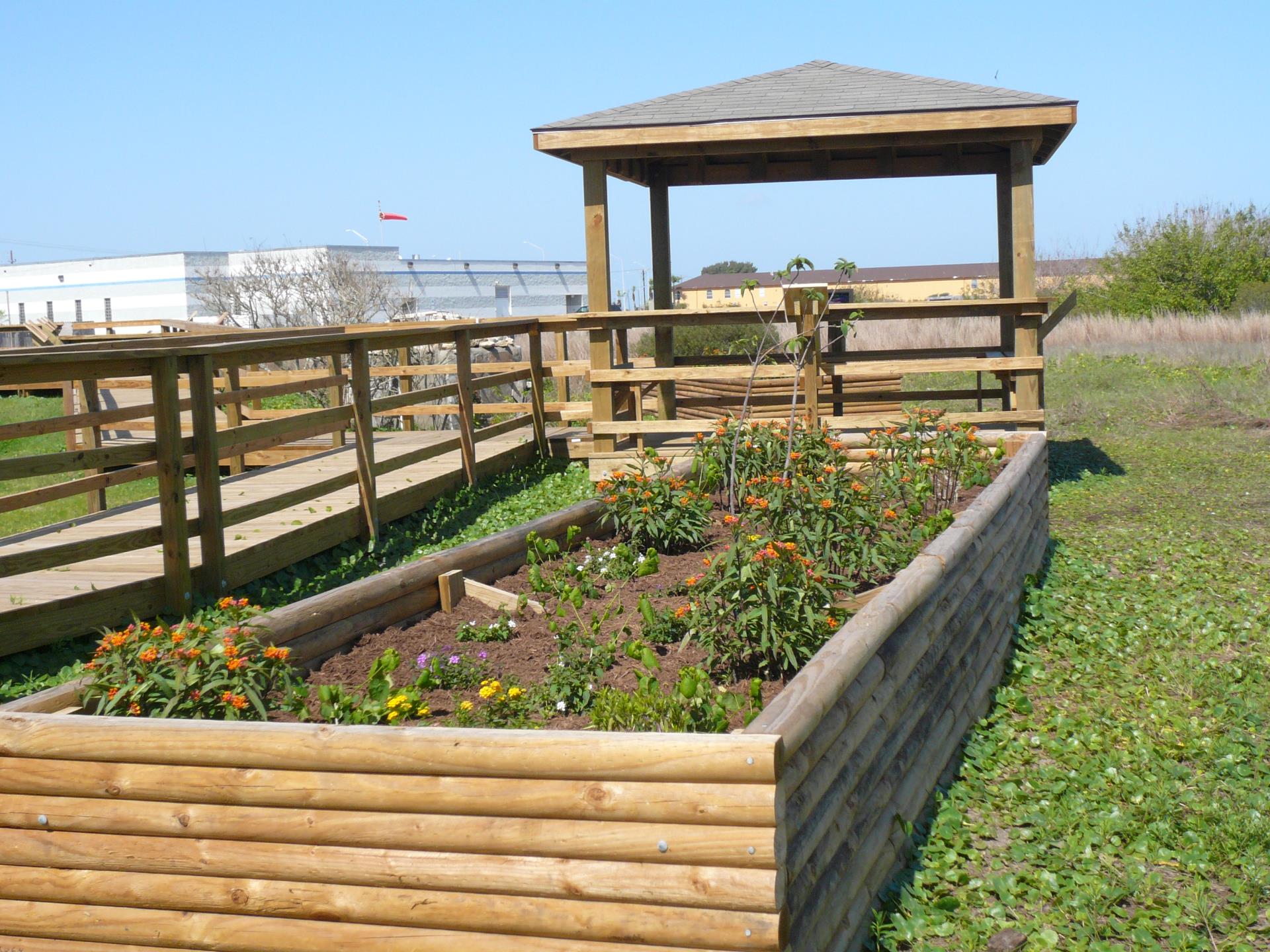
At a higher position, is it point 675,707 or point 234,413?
point 234,413

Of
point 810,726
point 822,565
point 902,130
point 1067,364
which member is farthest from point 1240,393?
point 810,726

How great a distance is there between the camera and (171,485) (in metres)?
5.45

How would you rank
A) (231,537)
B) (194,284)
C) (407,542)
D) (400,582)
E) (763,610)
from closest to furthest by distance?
(763,610), (400,582), (231,537), (407,542), (194,284)

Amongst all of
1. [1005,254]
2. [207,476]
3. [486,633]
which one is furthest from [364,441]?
[1005,254]

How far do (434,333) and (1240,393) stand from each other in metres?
13.2

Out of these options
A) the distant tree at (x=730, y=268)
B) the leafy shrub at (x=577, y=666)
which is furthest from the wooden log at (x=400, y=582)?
the distant tree at (x=730, y=268)

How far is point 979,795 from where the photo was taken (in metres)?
4.38

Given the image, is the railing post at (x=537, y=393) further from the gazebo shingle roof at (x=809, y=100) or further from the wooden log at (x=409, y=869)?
the wooden log at (x=409, y=869)

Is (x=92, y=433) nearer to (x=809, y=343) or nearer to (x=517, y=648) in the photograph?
(x=809, y=343)

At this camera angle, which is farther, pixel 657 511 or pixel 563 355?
pixel 563 355

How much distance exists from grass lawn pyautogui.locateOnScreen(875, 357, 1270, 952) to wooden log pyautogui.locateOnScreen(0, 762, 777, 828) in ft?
3.64

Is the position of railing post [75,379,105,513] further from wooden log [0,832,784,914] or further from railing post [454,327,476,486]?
wooden log [0,832,784,914]

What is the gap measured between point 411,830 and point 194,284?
56.1 meters

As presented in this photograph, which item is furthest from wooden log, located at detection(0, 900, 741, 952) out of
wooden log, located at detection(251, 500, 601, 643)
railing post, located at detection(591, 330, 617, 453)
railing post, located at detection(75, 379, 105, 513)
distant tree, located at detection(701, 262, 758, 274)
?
distant tree, located at detection(701, 262, 758, 274)
